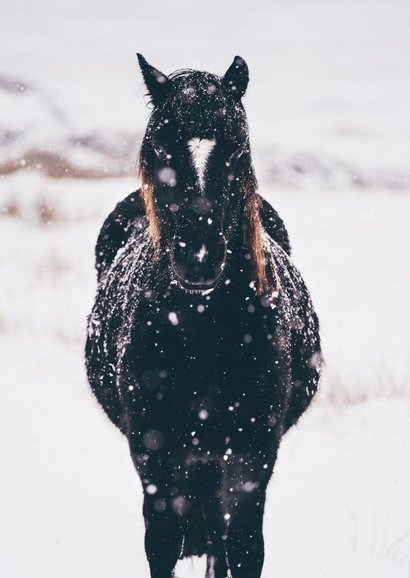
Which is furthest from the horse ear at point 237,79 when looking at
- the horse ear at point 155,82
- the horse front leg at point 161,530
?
the horse front leg at point 161,530

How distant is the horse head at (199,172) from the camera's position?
1890 millimetres

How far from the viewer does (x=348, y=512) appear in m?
3.95

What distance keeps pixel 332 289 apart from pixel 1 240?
4964 mm

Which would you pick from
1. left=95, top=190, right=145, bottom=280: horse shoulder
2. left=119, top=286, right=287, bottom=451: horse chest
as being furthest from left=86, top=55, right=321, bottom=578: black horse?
left=95, top=190, right=145, bottom=280: horse shoulder

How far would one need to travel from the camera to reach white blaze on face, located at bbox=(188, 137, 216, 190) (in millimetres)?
1960

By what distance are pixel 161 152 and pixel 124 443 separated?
299cm

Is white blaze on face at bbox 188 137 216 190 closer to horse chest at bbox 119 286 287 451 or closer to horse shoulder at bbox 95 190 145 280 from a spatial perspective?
horse chest at bbox 119 286 287 451

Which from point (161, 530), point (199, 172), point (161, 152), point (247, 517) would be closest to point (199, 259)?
point (199, 172)

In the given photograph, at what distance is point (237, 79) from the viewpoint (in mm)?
2260

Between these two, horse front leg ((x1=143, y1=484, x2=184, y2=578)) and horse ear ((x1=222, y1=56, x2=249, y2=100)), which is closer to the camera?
horse ear ((x1=222, y1=56, x2=249, y2=100))

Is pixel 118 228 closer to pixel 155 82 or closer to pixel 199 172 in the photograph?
pixel 155 82

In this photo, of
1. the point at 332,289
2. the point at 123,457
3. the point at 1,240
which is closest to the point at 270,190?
the point at 332,289

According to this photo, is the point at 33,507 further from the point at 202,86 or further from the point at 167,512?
the point at 202,86

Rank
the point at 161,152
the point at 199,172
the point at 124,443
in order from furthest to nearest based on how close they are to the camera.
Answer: the point at 124,443
the point at 161,152
the point at 199,172
